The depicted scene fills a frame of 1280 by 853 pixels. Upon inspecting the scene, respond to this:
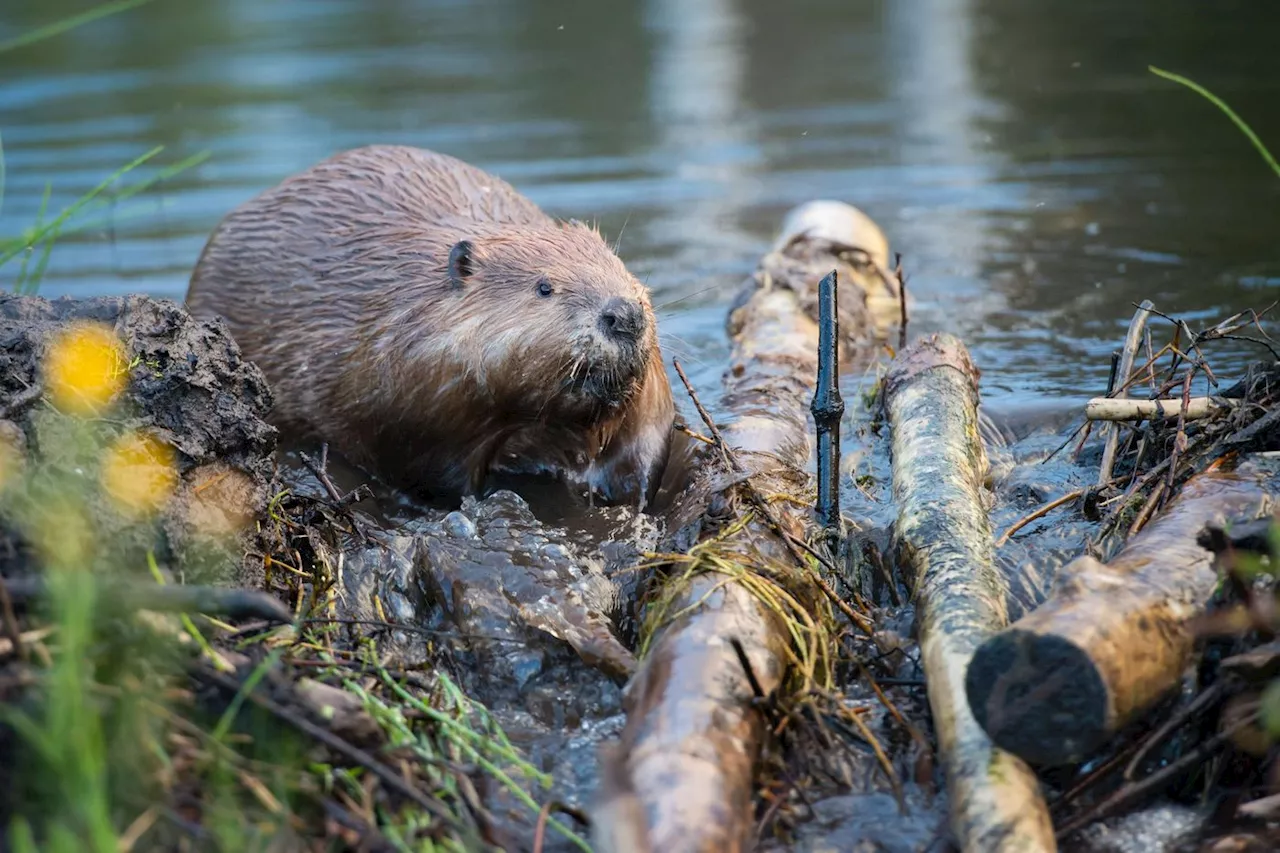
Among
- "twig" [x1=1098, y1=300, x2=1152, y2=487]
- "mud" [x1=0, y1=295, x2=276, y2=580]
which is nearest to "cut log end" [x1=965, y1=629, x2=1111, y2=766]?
"twig" [x1=1098, y1=300, x2=1152, y2=487]

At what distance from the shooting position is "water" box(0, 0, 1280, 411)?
577 centimetres

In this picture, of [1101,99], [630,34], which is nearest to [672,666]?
[1101,99]

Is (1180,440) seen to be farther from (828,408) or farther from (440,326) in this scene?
(440,326)

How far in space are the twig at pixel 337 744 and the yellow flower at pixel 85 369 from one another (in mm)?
855

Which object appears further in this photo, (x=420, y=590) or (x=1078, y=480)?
(x=1078, y=480)

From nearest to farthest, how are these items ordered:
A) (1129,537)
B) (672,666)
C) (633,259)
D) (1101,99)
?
1. (672,666)
2. (1129,537)
3. (633,259)
4. (1101,99)

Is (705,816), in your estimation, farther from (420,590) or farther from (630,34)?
(630,34)

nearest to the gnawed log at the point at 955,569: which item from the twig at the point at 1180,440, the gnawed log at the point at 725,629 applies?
the gnawed log at the point at 725,629

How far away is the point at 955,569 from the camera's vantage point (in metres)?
2.59

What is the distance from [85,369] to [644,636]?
1.13 metres

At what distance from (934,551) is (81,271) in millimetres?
5164

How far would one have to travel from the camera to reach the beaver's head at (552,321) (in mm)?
3359

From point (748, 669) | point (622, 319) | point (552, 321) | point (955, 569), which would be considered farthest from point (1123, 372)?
point (748, 669)

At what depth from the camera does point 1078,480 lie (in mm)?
3445
